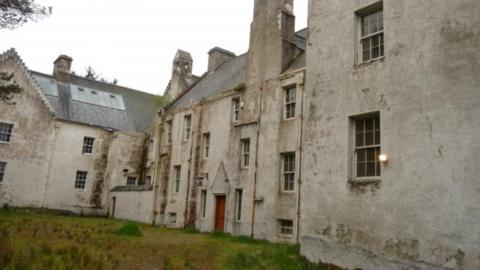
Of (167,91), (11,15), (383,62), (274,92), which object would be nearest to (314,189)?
(383,62)

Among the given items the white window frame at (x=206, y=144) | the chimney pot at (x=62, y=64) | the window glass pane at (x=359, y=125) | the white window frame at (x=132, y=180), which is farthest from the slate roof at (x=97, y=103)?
the window glass pane at (x=359, y=125)

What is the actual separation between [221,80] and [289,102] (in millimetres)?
9126

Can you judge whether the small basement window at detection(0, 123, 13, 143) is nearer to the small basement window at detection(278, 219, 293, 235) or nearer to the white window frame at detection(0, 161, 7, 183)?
the white window frame at detection(0, 161, 7, 183)

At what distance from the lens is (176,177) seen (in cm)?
2570

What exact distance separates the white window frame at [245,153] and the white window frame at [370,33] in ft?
30.6

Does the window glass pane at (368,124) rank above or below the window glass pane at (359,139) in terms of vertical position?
above

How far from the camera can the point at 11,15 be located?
556 inches

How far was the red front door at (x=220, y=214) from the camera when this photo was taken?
2100 cm

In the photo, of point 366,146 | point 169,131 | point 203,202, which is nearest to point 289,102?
point 366,146

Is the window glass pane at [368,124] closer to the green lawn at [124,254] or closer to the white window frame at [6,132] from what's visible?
the green lawn at [124,254]

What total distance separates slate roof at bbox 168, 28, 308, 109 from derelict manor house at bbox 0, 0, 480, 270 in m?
0.19

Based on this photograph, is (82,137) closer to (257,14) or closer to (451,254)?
(257,14)

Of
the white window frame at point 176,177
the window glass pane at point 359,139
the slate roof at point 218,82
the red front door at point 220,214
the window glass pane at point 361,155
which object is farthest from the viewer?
the white window frame at point 176,177

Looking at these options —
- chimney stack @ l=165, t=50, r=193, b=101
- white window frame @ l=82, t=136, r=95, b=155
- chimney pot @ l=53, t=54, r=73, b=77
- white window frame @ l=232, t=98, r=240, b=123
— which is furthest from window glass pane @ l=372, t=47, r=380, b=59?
chimney pot @ l=53, t=54, r=73, b=77
